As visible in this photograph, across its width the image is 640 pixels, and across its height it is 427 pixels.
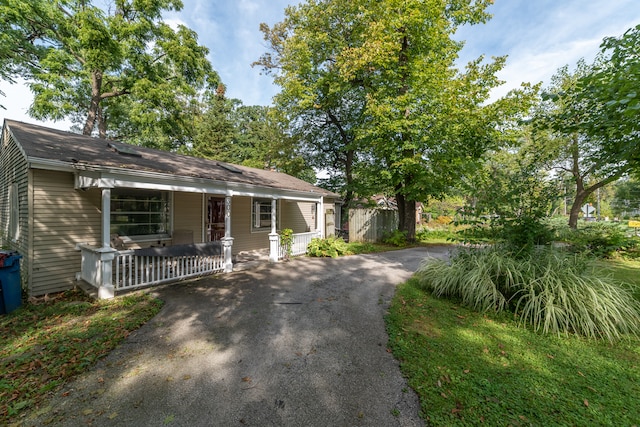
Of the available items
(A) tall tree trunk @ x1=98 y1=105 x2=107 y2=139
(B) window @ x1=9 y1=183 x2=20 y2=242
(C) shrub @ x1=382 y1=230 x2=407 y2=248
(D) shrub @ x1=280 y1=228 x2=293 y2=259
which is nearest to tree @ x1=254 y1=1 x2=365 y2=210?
(C) shrub @ x1=382 y1=230 x2=407 y2=248

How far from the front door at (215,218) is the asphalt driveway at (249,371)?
4132mm

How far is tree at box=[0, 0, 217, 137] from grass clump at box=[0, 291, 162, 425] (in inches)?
523

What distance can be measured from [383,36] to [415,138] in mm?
4353

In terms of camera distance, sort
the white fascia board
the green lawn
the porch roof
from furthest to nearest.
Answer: the porch roof → the white fascia board → the green lawn

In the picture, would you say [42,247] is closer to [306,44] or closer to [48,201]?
[48,201]

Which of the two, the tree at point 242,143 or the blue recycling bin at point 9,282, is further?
the tree at point 242,143

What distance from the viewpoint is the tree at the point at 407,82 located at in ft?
32.7

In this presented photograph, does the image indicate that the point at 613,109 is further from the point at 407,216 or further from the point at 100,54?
the point at 100,54

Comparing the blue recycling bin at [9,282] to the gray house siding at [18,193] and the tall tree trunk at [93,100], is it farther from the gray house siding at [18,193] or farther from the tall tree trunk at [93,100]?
the tall tree trunk at [93,100]

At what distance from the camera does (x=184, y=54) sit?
1509 cm

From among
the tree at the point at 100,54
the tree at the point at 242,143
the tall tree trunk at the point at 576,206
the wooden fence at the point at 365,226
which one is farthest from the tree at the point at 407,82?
the tall tree trunk at the point at 576,206

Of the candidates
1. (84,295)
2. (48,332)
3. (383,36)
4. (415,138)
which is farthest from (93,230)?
(383,36)

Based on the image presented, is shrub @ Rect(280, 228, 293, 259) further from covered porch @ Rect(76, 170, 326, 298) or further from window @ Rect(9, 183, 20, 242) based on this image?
window @ Rect(9, 183, 20, 242)

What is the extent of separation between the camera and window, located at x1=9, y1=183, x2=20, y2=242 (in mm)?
5969
